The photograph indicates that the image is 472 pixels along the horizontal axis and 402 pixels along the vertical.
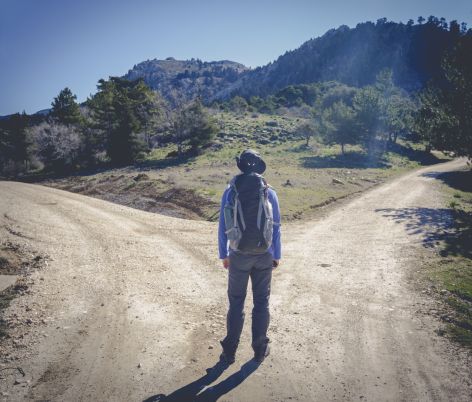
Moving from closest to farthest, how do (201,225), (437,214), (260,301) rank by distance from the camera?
(260,301) → (201,225) → (437,214)

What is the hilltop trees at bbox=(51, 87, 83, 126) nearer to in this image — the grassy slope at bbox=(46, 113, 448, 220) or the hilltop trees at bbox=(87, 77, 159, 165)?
the hilltop trees at bbox=(87, 77, 159, 165)

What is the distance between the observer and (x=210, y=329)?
5551 millimetres

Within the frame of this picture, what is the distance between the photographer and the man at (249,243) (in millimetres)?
4329

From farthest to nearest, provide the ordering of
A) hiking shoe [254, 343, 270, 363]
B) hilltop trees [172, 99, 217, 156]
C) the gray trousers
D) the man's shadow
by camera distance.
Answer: hilltop trees [172, 99, 217, 156], hiking shoe [254, 343, 270, 363], the gray trousers, the man's shadow

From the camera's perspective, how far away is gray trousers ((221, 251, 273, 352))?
4.41 meters

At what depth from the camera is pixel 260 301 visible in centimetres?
454

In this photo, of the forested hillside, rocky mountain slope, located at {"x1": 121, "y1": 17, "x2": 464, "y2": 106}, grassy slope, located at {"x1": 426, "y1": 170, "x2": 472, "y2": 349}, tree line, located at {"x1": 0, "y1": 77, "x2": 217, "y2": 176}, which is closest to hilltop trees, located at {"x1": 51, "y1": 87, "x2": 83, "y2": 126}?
tree line, located at {"x1": 0, "y1": 77, "x2": 217, "y2": 176}

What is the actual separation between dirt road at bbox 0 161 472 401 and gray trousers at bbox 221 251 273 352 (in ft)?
1.39

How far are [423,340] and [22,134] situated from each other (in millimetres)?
52756

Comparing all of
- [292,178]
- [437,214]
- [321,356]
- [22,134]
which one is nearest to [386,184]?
[292,178]

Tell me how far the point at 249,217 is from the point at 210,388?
7.45 feet

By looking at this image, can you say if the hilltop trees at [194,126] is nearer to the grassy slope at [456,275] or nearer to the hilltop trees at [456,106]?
the hilltop trees at [456,106]

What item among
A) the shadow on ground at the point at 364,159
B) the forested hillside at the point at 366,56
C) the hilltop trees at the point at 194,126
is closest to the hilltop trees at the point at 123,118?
the hilltop trees at the point at 194,126

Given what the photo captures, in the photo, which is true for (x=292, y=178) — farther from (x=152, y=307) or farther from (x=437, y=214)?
(x=152, y=307)
